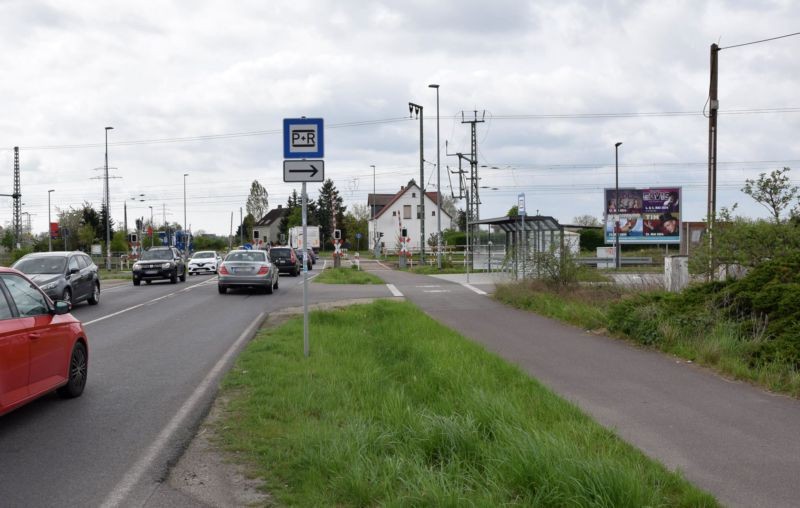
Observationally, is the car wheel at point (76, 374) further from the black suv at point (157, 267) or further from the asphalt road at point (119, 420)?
the black suv at point (157, 267)

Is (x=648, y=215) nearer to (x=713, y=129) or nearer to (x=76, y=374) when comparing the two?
(x=713, y=129)

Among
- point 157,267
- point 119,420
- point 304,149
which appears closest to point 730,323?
point 304,149

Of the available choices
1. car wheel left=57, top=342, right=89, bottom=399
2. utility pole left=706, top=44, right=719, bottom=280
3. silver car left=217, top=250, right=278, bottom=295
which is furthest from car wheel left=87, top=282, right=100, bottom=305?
utility pole left=706, top=44, right=719, bottom=280

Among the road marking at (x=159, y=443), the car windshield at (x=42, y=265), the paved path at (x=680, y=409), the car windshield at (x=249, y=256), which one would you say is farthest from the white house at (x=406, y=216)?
the road marking at (x=159, y=443)

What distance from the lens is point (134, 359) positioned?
10.8m

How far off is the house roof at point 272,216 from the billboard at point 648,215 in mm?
92081

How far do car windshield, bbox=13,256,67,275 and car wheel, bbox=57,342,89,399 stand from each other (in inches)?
460

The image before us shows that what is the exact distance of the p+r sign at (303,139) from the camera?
10367mm

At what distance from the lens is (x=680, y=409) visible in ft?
23.5

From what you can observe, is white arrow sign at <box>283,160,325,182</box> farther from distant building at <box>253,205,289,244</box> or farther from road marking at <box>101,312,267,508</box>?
distant building at <box>253,205,289,244</box>

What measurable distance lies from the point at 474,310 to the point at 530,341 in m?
5.77

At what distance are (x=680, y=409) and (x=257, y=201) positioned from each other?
140450mm

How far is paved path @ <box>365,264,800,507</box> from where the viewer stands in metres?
5.08

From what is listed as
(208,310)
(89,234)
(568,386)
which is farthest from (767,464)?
(89,234)
